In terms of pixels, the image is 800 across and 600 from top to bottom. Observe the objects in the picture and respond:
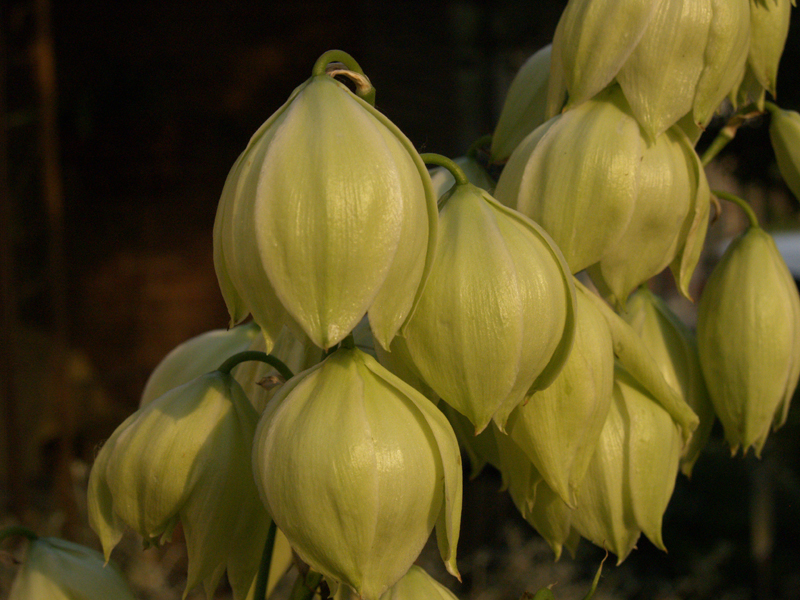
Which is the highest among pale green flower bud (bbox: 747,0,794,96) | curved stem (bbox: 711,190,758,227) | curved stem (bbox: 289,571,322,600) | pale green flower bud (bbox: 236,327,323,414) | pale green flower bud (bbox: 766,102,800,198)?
pale green flower bud (bbox: 747,0,794,96)

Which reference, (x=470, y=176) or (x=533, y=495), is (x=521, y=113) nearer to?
(x=470, y=176)

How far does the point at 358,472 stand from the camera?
8.7 inches

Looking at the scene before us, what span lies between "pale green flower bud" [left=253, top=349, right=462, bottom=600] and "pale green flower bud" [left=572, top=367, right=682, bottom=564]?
0.35 ft

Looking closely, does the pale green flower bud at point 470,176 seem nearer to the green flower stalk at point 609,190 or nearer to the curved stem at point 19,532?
the green flower stalk at point 609,190

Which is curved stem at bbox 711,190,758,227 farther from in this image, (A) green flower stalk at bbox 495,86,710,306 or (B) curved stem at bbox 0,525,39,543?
(B) curved stem at bbox 0,525,39,543

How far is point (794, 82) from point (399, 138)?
3.41ft

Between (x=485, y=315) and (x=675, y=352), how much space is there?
7.6 inches

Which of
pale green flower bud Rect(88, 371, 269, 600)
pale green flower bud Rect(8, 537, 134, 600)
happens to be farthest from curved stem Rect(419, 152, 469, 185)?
pale green flower bud Rect(8, 537, 134, 600)

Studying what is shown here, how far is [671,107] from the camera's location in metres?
0.31

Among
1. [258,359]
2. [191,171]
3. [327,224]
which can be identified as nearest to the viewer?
[327,224]

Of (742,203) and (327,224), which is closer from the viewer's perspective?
(327,224)

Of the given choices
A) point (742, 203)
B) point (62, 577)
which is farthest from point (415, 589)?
point (742, 203)

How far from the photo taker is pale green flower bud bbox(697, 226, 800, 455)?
37 centimetres

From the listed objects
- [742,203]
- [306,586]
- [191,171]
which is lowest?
[191,171]
